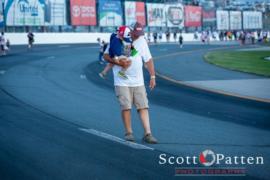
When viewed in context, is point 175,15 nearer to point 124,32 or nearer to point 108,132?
point 108,132

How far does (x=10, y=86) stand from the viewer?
1570 centimetres

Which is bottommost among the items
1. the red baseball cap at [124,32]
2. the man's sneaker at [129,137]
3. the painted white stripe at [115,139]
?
the painted white stripe at [115,139]

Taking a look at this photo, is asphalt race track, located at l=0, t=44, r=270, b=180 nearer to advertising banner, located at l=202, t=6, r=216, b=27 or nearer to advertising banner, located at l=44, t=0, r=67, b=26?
advertising banner, located at l=44, t=0, r=67, b=26

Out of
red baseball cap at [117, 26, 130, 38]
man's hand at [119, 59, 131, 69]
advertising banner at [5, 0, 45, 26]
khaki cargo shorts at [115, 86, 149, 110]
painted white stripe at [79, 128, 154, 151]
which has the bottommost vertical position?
painted white stripe at [79, 128, 154, 151]

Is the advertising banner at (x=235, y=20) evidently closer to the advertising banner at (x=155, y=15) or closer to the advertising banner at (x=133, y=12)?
the advertising banner at (x=155, y=15)

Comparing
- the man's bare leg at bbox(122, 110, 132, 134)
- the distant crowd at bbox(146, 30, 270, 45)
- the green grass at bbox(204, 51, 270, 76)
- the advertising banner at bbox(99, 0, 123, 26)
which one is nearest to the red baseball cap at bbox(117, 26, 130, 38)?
the man's bare leg at bbox(122, 110, 132, 134)

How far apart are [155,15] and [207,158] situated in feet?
223

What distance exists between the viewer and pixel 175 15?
255 ft

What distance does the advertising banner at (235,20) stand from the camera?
93.4 m

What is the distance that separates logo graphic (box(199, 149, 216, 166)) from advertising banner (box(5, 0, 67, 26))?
152 ft

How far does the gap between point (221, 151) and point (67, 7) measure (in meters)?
53.2

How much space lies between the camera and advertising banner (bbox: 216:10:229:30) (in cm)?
9081

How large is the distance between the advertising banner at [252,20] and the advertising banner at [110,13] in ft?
130

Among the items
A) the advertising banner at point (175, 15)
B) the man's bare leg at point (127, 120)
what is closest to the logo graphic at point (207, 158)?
the man's bare leg at point (127, 120)
